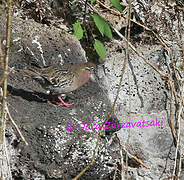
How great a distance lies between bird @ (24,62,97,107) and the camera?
137 inches

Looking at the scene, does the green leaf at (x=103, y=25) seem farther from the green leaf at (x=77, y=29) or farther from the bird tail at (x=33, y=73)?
the bird tail at (x=33, y=73)

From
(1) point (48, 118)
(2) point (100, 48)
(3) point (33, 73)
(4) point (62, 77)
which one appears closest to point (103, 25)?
(2) point (100, 48)

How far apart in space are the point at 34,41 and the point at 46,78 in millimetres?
510

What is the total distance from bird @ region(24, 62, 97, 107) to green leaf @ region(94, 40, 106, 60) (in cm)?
15

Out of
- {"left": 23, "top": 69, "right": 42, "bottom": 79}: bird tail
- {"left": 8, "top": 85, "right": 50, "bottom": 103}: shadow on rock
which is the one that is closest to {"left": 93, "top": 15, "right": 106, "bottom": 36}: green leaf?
{"left": 23, "top": 69, "right": 42, "bottom": 79}: bird tail

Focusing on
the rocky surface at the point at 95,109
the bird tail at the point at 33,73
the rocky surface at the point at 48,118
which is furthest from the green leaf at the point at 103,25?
the bird tail at the point at 33,73

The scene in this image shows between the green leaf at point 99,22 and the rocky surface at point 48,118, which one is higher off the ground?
the green leaf at point 99,22

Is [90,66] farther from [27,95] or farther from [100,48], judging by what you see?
[27,95]

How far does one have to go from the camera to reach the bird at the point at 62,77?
3.49m

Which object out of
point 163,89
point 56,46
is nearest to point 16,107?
point 56,46

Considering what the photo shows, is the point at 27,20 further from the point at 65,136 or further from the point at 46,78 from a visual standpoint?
the point at 65,136

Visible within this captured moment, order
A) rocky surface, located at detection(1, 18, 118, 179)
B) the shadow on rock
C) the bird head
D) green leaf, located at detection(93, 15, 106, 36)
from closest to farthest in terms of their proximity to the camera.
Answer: rocky surface, located at detection(1, 18, 118, 179), the shadow on rock, green leaf, located at detection(93, 15, 106, 36), the bird head

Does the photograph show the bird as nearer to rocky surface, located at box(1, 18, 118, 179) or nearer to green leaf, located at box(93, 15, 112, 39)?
rocky surface, located at box(1, 18, 118, 179)

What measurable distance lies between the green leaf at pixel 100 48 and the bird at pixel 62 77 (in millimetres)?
147
